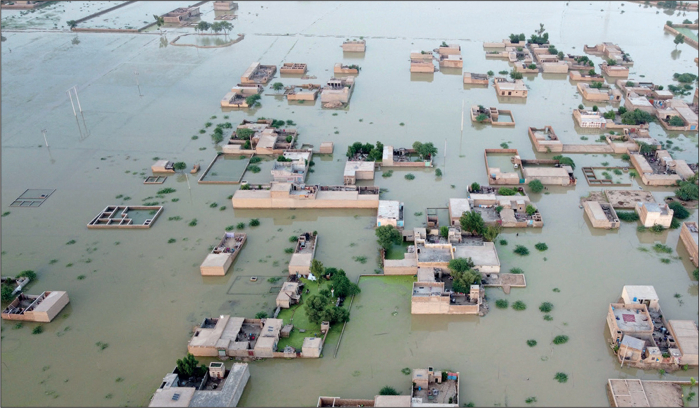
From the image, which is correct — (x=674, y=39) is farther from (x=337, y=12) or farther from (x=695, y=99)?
(x=337, y=12)

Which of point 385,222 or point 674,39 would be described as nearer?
point 385,222

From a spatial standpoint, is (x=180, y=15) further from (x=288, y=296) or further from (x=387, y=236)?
(x=288, y=296)

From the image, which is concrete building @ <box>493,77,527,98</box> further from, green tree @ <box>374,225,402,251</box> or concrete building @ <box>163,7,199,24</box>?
concrete building @ <box>163,7,199,24</box>

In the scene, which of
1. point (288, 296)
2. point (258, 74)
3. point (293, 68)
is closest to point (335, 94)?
point (293, 68)

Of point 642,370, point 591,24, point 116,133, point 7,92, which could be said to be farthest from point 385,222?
point 591,24

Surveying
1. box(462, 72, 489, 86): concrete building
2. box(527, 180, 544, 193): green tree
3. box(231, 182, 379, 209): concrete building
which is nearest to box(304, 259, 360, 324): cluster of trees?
box(231, 182, 379, 209): concrete building

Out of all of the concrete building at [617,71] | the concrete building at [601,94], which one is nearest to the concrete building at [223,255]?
the concrete building at [601,94]
